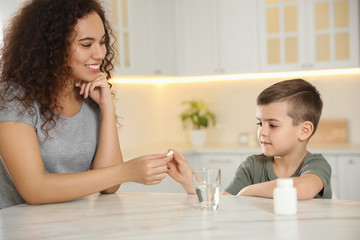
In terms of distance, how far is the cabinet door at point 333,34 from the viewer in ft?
13.0

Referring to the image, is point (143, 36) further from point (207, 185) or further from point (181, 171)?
point (207, 185)

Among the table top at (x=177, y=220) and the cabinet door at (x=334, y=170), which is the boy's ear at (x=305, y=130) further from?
the cabinet door at (x=334, y=170)

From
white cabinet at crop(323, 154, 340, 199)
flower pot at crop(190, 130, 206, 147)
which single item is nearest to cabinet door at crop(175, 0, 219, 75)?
flower pot at crop(190, 130, 206, 147)

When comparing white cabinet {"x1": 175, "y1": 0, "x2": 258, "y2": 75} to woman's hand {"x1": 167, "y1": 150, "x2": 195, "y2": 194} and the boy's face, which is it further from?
woman's hand {"x1": 167, "y1": 150, "x2": 195, "y2": 194}

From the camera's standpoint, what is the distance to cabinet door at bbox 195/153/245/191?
13.5 ft

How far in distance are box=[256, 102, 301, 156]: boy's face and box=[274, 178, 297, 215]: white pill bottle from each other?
58 cm

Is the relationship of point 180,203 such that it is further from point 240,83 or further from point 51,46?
point 240,83

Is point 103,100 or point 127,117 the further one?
point 127,117

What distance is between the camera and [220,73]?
4387 mm

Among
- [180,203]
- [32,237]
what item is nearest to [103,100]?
[180,203]

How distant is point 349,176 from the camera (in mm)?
3793

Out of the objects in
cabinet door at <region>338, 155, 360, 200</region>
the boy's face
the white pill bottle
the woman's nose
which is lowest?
cabinet door at <region>338, 155, 360, 200</region>

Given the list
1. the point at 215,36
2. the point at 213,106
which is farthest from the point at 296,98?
the point at 213,106

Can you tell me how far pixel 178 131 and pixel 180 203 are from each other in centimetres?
349
